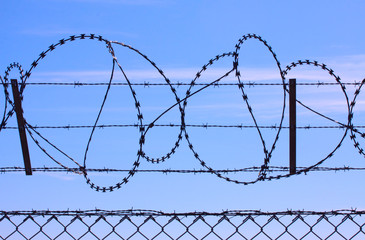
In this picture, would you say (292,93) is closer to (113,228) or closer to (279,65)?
(279,65)

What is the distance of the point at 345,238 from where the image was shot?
3.54 m

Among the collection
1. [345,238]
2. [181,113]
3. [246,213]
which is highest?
[181,113]

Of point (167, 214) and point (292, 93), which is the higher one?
point (292, 93)

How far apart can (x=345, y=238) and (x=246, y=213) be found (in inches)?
26.9

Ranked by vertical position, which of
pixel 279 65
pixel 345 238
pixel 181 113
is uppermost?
pixel 279 65

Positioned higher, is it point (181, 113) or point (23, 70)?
point (23, 70)

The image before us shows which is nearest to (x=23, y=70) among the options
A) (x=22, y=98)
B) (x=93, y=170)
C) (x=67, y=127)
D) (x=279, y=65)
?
(x=22, y=98)

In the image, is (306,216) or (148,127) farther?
(148,127)

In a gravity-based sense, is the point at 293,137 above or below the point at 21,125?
below

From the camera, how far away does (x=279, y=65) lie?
6.64m

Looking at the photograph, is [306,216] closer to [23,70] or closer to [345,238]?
[345,238]

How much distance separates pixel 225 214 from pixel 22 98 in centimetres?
411

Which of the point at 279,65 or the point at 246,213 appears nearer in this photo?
the point at 246,213

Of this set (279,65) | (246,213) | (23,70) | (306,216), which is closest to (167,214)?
(246,213)
